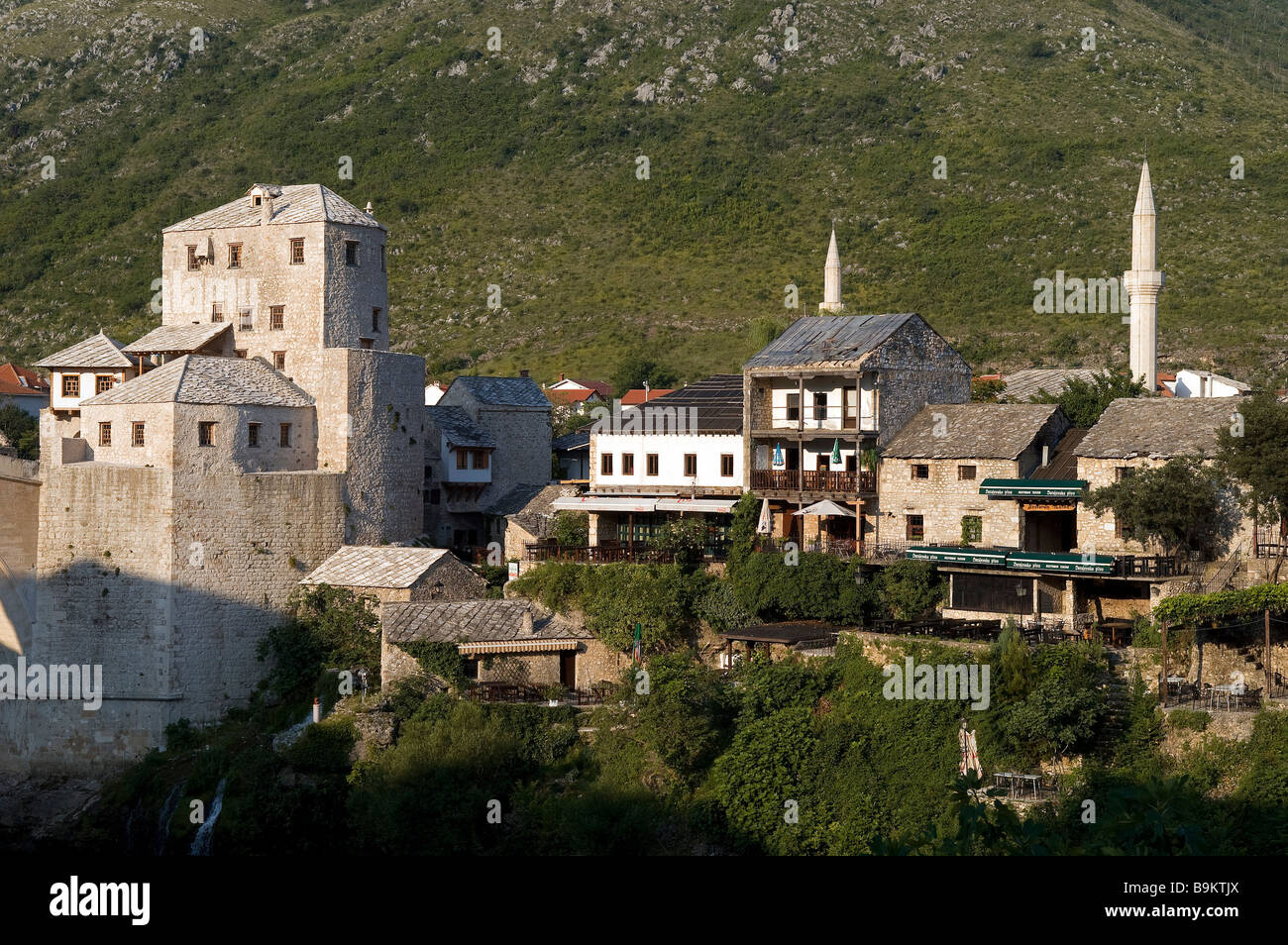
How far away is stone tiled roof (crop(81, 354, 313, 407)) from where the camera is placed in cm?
4975

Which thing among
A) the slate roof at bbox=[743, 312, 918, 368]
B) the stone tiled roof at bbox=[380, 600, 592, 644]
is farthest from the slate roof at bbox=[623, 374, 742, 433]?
the stone tiled roof at bbox=[380, 600, 592, 644]

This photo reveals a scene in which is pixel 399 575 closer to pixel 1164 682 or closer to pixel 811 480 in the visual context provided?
pixel 811 480

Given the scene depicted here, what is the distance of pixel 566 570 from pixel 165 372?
1412 centimetres

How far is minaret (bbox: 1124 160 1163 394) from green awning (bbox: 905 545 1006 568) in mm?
16995

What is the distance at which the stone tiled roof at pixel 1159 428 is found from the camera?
45406mm

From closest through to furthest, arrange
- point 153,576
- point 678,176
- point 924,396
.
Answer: point 153,576
point 924,396
point 678,176

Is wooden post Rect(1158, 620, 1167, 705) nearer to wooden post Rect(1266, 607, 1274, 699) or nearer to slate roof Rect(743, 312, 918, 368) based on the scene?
wooden post Rect(1266, 607, 1274, 699)

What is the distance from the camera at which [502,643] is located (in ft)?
154

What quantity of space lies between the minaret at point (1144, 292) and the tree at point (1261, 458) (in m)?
15.9
